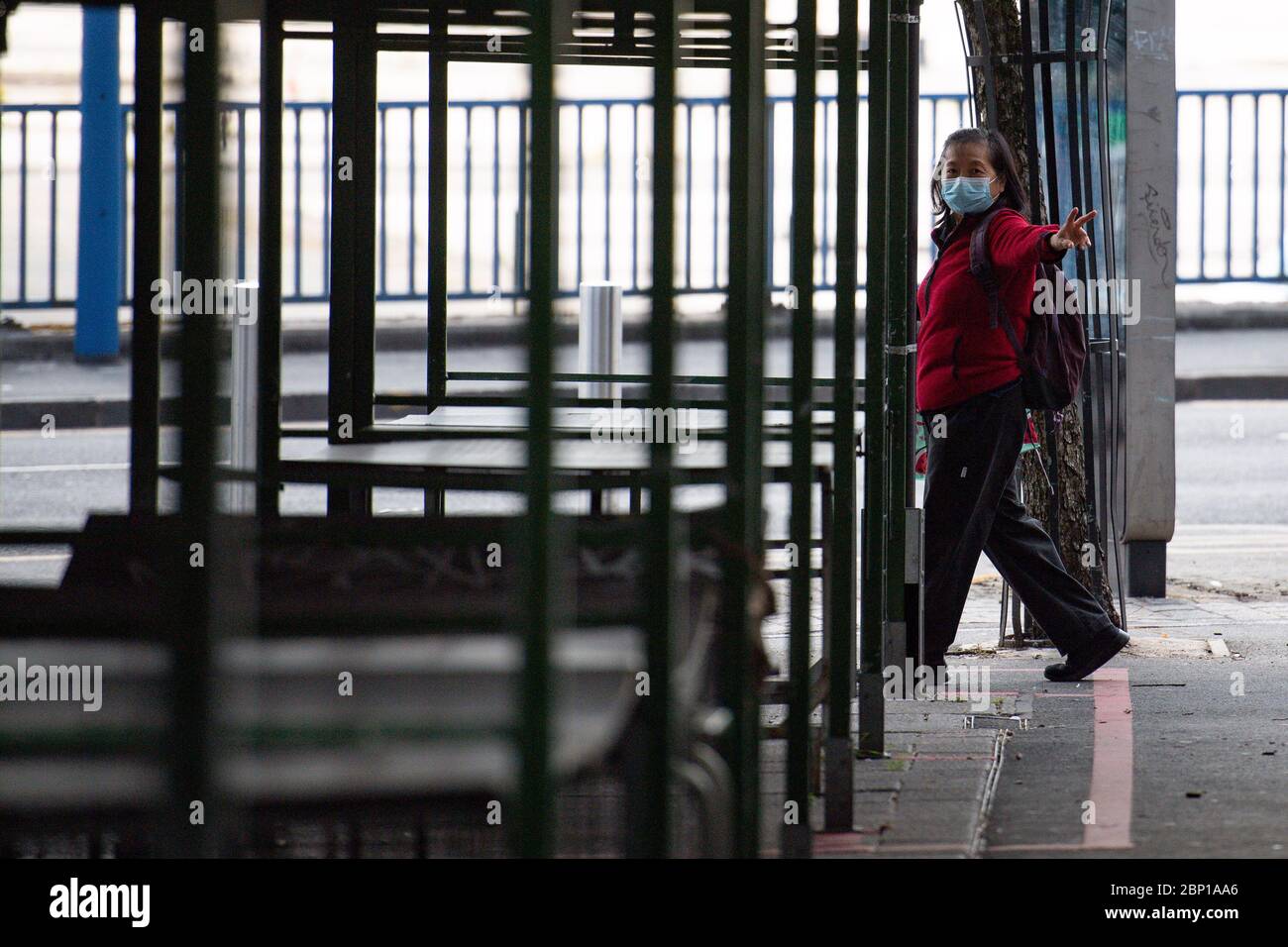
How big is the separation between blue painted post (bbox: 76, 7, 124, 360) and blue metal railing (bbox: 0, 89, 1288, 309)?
30cm

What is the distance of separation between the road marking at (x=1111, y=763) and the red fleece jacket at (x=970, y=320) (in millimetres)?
951

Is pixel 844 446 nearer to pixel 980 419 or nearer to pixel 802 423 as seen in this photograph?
pixel 802 423

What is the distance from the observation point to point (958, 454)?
18.4 ft

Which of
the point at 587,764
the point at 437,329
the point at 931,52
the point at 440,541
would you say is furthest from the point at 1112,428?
the point at 931,52

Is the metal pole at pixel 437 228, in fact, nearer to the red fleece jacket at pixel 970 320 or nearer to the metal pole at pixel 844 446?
the red fleece jacket at pixel 970 320

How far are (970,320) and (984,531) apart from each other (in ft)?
2.03

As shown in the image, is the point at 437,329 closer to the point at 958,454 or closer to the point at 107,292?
the point at 958,454

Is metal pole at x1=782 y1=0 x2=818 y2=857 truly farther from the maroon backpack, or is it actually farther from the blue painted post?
the blue painted post

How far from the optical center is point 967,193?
5.66 metres

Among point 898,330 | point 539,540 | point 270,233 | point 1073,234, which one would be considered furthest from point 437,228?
point 539,540

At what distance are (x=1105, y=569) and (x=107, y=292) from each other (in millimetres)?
10147

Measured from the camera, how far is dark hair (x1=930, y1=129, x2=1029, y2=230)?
5.70m

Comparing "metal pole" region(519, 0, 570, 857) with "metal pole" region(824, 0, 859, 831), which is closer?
"metal pole" region(519, 0, 570, 857)

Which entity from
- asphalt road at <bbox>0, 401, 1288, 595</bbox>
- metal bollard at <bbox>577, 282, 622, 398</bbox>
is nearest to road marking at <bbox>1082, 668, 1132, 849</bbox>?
asphalt road at <bbox>0, 401, 1288, 595</bbox>
